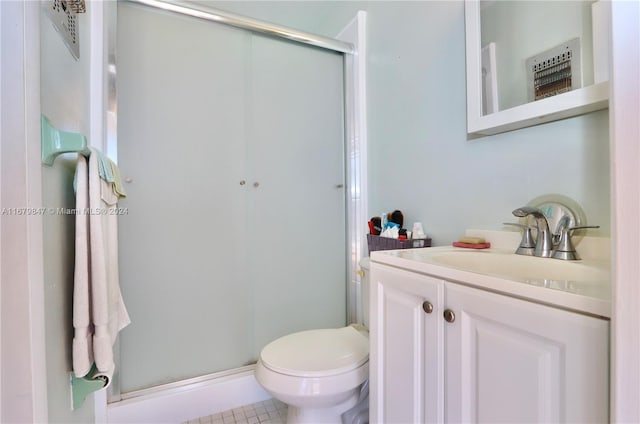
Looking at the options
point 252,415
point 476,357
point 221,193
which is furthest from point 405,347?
point 221,193

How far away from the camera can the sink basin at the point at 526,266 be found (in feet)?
2.32

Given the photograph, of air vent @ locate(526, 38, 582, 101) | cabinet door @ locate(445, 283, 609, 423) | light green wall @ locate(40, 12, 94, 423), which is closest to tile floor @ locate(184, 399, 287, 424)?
light green wall @ locate(40, 12, 94, 423)

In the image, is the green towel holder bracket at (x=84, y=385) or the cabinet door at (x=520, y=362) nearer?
the cabinet door at (x=520, y=362)

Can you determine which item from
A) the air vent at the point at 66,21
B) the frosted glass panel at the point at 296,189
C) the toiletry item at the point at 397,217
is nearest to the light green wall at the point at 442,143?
the toiletry item at the point at 397,217

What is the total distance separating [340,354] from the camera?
1.19m

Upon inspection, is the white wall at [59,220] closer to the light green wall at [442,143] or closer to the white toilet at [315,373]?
the white toilet at [315,373]

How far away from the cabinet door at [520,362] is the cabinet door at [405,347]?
0.04 meters

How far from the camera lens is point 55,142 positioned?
0.75 m

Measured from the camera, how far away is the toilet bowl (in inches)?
41.3

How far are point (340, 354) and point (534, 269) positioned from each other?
738mm

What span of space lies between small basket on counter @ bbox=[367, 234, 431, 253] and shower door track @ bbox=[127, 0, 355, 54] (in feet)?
3.75

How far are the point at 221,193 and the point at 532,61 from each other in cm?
141

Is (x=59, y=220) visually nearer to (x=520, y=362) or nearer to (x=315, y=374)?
(x=315, y=374)

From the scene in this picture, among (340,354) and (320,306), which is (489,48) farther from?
(320,306)
